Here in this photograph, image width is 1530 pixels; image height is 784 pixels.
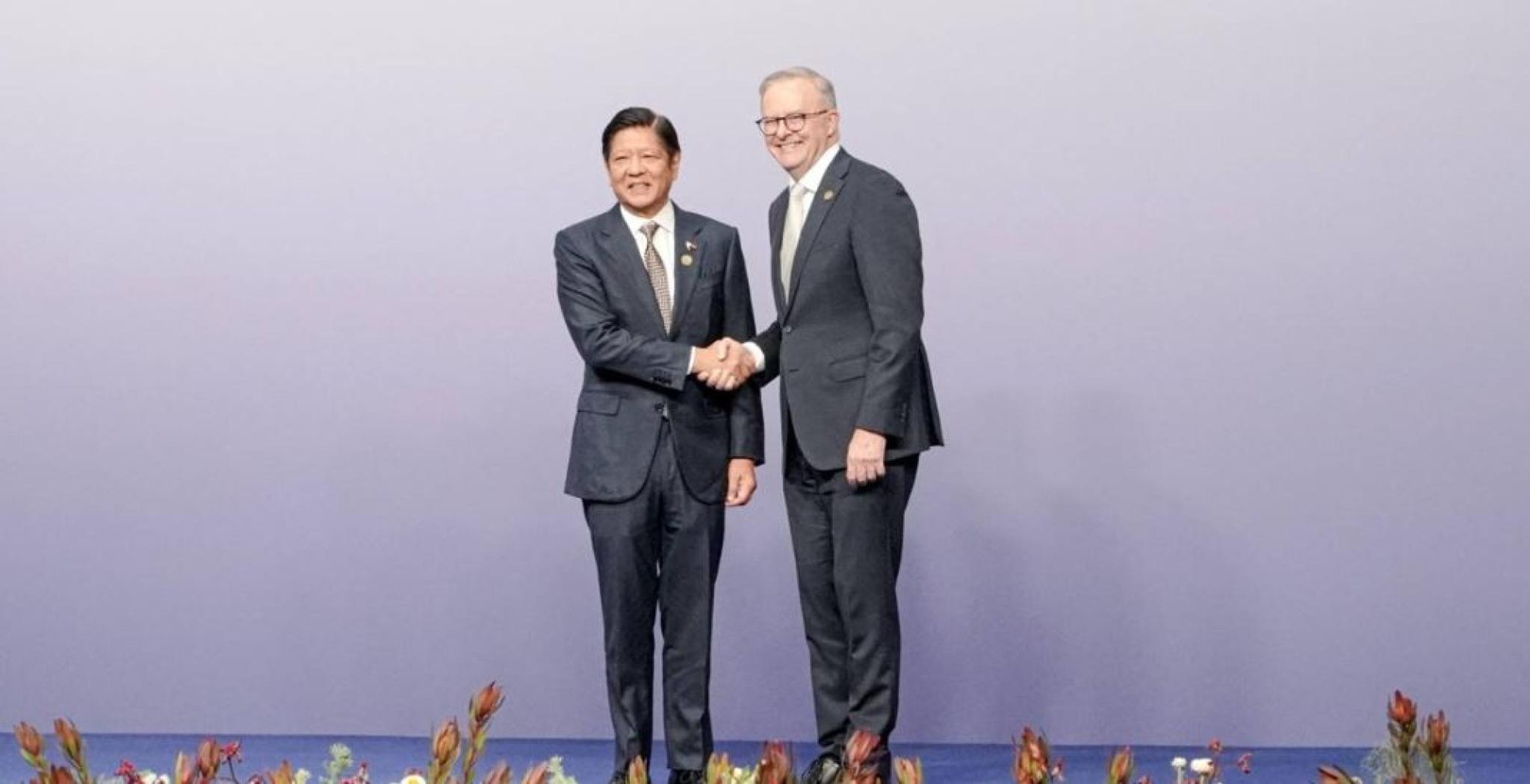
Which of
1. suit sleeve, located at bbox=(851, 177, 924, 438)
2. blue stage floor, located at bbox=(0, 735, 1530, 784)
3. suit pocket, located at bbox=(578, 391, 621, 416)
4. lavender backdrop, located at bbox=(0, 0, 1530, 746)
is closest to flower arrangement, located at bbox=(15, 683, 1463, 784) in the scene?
suit sleeve, located at bbox=(851, 177, 924, 438)

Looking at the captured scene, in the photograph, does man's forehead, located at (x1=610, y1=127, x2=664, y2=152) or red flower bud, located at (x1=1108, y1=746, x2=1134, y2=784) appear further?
man's forehead, located at (x1=610, y1=127, x2=664, y2=152)

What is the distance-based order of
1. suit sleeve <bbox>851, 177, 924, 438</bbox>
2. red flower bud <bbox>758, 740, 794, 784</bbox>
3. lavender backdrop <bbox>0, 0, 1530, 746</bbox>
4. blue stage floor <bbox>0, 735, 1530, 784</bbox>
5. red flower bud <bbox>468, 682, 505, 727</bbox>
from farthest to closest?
lavender backdrop <bbox>0, 0, 1530, 746</bbox>
blue stage floor <bbox>0, 735, 1530, 784</bbox>
suit sleeve <bbox>851, 177, 924, 438</bbox>
red flower bud <bbox>468, 682, 505, 727</bbox>
red flower bud <bbox>758, 740, 794, 784</bbox>

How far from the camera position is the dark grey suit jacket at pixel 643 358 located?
3.31 meters

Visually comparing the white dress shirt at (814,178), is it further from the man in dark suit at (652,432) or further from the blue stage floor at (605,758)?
the blue stage floor at (605,758)

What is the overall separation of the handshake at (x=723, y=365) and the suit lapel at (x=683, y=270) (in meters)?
0.08

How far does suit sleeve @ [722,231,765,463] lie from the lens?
341 centimetres

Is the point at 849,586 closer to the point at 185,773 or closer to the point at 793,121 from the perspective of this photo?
the point at 793,121

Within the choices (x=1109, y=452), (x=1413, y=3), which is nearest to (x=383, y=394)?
(x=1109, y=452)

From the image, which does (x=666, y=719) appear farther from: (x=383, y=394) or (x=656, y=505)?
(x=383, y=394)

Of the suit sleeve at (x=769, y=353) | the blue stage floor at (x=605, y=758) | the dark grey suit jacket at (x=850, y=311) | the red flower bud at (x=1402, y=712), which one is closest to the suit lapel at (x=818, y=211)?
the dark grey suit jacket at (x=850, y=311)

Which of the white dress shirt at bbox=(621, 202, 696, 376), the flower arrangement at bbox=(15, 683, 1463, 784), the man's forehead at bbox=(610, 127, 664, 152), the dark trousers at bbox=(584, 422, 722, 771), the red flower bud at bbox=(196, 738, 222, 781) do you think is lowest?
the dark trousers at bbox=(584, 422, 722, 771)

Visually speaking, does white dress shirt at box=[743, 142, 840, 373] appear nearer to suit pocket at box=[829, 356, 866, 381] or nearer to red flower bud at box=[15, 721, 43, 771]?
suit pocket at box=[829, 356, 866, 381]

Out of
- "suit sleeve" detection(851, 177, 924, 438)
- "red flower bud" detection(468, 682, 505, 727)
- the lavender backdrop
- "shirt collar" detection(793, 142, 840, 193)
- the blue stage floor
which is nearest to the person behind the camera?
"red flower bud" detection(468, 682, 505, 727)

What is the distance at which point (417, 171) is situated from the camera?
4434 mm
